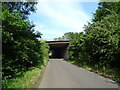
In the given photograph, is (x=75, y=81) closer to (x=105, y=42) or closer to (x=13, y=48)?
(x=13, y=48)

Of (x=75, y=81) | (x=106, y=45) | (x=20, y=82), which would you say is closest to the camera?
(x=20, y=82)

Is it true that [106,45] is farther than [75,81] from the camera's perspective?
Yes

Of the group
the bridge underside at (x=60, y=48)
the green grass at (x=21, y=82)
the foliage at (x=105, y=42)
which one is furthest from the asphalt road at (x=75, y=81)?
the bridge underside at (x=60, y=48)

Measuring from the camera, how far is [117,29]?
13461mm

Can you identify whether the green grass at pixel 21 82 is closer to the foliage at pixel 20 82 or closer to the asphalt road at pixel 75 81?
the foliage at pixel 20 82

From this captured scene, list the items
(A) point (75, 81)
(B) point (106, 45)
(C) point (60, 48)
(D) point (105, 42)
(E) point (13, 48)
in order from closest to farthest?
(E) point (13, 48)
(A) point (75, 81)
(D) point (105, 42)
(B) point (106, 45)
(C) point (60, 48)

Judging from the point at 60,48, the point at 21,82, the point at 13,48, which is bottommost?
the point at 21,82

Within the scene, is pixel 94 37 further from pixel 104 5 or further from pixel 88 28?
pixel 104 5

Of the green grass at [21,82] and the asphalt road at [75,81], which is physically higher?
the green grass at [21,82]

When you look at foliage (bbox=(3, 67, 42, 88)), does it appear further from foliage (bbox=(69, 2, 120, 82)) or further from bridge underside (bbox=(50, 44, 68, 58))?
bridge underside (bbox=(50, 44, 68, 58))

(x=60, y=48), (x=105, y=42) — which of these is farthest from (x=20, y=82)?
(x=60, y=48)

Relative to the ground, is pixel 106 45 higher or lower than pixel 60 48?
higher

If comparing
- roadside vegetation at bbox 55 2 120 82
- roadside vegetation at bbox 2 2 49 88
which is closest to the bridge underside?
roadside vegetation at bbox 55 2 120 82

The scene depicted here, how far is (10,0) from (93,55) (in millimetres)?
11931
